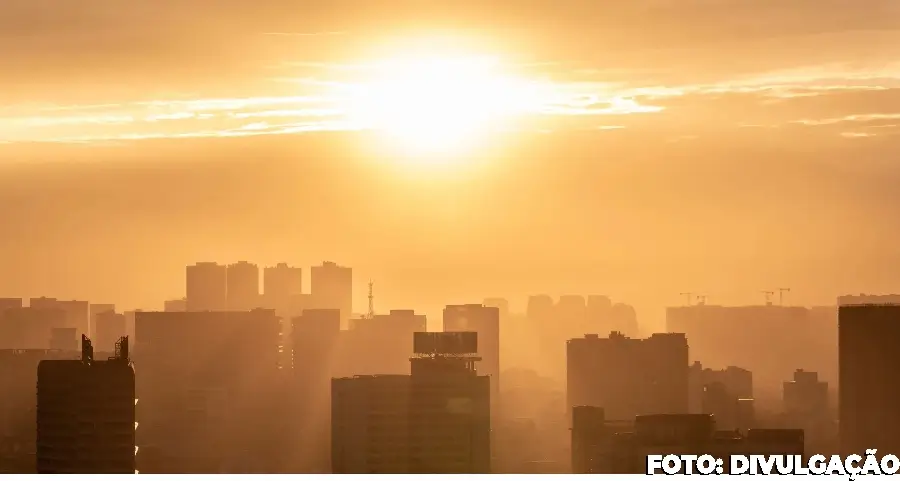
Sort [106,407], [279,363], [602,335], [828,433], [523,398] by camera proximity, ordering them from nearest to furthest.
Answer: [106,407] < [828,433] < [523,398] < [279,363] < [602,335]

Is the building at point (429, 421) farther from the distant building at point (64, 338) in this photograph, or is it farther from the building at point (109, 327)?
the building at point (109, 327)

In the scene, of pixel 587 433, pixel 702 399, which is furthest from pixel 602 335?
pixel 587 433

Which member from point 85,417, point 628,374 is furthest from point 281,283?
point 85,417

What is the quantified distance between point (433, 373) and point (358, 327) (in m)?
22.9

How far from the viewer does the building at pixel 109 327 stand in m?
73.1

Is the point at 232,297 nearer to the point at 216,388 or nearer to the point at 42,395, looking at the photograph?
the point at 216,388

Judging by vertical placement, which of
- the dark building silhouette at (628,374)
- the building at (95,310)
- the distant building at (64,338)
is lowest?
the dark building silhouette at (628,374)

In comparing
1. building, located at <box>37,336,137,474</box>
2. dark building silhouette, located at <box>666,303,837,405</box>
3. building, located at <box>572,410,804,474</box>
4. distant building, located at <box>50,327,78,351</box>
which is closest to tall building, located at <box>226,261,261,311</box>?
distant building, located at <box>50,327,78,351</box>

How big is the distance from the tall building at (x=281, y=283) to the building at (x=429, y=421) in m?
32.0

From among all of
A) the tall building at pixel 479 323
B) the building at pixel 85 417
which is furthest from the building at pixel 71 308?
the building at pixel 85 417

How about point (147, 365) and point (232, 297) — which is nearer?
point (147, 365)

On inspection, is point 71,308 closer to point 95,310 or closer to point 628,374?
point 95,310

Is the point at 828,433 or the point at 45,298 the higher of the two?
the point at 45,298

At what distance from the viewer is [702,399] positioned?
64062 millimetres
